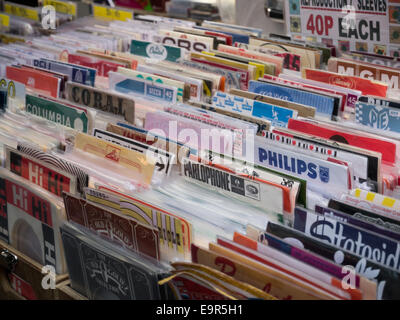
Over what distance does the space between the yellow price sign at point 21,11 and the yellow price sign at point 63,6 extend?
184 mm

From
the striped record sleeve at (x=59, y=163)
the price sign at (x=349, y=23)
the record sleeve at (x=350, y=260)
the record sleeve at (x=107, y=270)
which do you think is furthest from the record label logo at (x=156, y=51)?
the record sleeve at (x=350, y=260)

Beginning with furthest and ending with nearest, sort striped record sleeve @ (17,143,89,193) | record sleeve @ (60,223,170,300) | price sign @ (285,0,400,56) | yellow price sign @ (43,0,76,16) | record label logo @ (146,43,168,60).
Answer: yellow price sign @ (43,0,76,16) → record label logo @ (146,43,168,60) → price sign @ (285,0,400,56) → striped record sleeve @ (17,143,89,193) → record sleeve @ (60,223,170,300)

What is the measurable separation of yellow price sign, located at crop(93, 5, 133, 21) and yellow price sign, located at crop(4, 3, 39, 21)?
40cm

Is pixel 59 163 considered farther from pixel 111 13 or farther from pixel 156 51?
pixel 111 13

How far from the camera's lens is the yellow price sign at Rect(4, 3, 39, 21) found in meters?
3.50

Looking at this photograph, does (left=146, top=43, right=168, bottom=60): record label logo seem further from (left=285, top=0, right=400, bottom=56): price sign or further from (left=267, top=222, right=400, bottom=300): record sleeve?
(left=267, top=222, right=400, bottom=300): record sleeve

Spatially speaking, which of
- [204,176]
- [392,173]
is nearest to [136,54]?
[204,176]

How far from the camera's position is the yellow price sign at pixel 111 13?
11.4 ft

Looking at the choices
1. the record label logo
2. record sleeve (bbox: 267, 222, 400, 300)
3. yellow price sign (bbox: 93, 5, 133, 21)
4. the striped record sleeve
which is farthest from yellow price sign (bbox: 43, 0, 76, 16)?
record sleeve (bbox: 267, 222, 400, 300)

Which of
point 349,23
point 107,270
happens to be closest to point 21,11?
point 349,23

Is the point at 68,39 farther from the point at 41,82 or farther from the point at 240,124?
the point at 240,124

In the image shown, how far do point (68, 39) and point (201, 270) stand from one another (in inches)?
82.2

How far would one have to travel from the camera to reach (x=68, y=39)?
9.59 ft

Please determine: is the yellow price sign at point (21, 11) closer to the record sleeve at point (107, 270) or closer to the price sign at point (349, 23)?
the price sign at point (349, 23)
